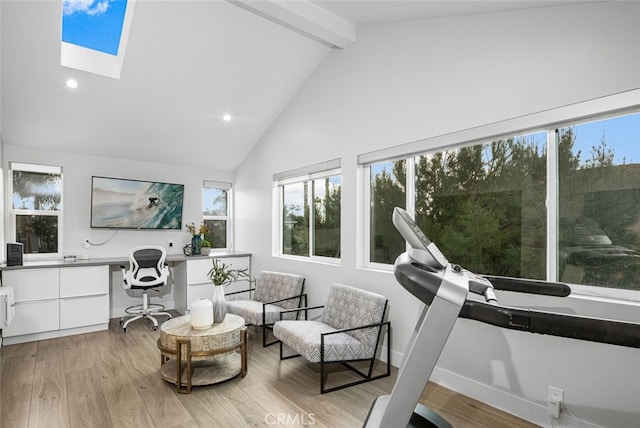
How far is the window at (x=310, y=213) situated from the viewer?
13.4ft

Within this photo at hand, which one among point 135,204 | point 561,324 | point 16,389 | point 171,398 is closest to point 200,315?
point 171,398

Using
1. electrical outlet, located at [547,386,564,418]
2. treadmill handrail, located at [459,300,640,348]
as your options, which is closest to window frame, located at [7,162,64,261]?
treadmill handrail, located at [459,300,640,348]

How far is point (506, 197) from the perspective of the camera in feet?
8.50

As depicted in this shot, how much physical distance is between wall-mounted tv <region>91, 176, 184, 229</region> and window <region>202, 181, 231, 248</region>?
48 centimetres

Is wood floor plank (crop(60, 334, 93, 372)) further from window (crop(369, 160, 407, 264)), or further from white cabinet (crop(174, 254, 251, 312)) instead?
window (crop(369, 160, 407, 264))

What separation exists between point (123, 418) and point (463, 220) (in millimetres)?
2936

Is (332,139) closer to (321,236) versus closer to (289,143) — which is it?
(289,143)

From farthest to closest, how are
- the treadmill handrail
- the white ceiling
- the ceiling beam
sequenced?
the white ceiling
the ceiling beam
the treadmill handrail

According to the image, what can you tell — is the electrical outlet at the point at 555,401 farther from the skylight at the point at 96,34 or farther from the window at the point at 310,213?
the skylight at the point at 96,34

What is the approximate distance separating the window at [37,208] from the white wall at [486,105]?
345cm

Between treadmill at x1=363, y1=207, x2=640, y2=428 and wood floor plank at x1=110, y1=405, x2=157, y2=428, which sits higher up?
treadmill at x1=363, y1=207, x2=640, y2=428

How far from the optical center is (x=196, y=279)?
16.4ft

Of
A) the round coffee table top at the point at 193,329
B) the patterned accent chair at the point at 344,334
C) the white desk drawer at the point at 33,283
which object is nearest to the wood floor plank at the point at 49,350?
the white desk drawer at the point at 33,283

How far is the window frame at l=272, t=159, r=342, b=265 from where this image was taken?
4047 millimetres
